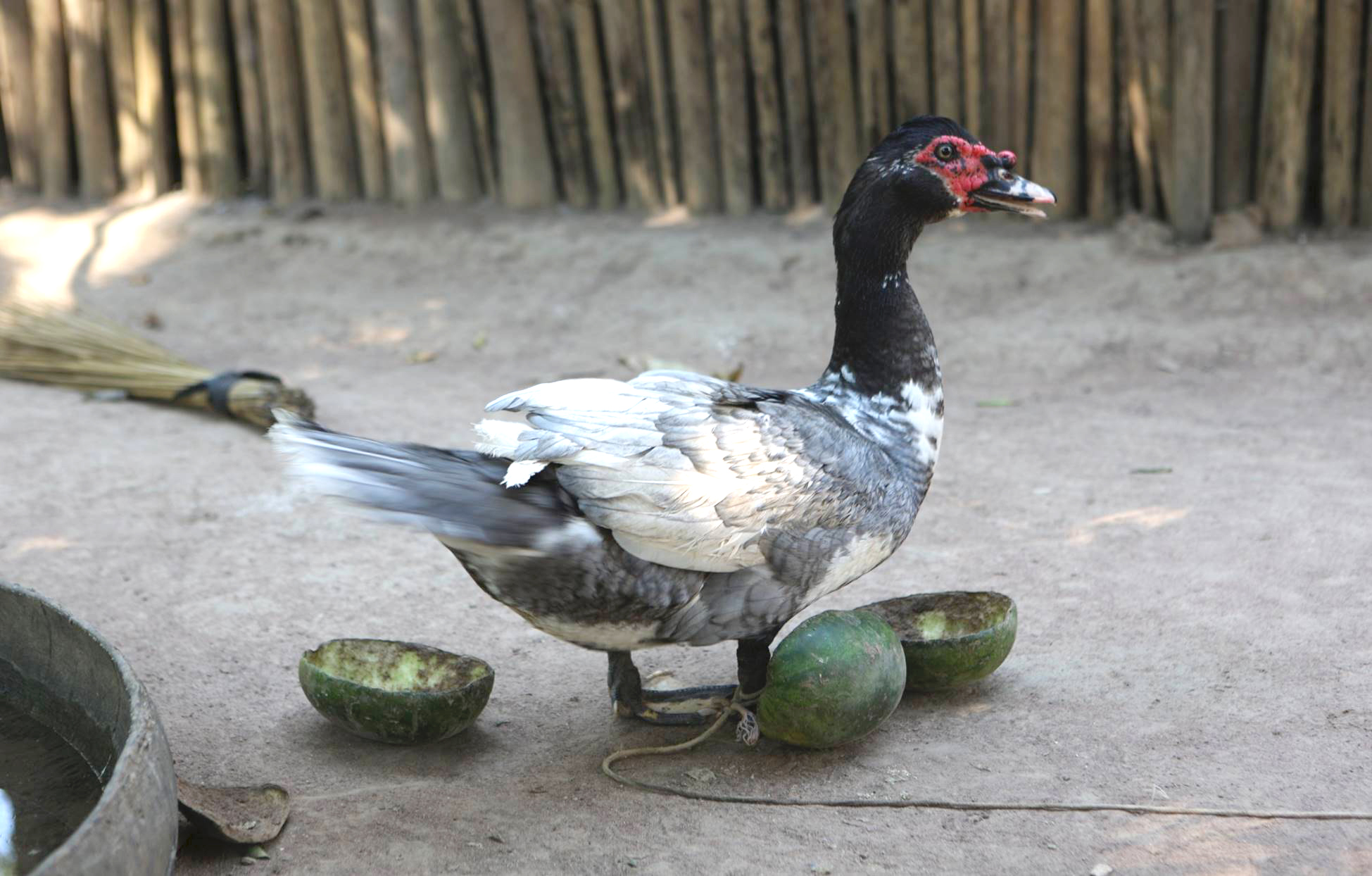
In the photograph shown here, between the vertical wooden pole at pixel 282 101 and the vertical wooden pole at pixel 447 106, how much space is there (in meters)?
0.85

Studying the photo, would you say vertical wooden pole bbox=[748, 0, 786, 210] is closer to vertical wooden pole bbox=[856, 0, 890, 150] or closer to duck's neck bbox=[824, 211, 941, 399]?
vertical wooden pole bbox=[856, 0, 890, 150]

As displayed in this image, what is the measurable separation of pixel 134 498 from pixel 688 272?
10.1ft

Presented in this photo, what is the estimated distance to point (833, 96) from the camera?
21.1ft

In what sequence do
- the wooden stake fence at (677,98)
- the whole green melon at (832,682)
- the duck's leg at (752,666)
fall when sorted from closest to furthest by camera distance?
the whole green melon at (832,682) → the duck's leg at (752,666) → the wooden stake fence at (677,98)

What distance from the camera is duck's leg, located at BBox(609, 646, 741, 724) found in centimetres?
304

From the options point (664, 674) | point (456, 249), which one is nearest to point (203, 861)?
point (664, 674)

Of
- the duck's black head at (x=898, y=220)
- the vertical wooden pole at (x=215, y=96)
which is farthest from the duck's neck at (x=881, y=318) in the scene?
the vertical wooden pole at (x=215, y=96)

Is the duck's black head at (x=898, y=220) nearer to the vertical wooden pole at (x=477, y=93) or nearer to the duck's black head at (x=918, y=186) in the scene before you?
the duck's black head at (x=918, y=186)

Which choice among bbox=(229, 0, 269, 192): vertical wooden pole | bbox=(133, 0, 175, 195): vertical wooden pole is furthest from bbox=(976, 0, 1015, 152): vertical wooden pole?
bbox=(133, 0, 175, 195): vertical wooden pole

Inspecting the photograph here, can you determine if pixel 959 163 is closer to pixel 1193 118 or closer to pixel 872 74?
pixel 1193 118

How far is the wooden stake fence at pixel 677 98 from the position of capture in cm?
587

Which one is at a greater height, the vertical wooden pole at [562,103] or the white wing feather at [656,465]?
the vertical wooden pole at [562,103]

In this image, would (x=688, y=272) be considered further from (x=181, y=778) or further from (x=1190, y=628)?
(x=181, y=778)

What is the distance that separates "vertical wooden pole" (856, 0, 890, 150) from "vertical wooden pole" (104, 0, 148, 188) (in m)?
4.40
